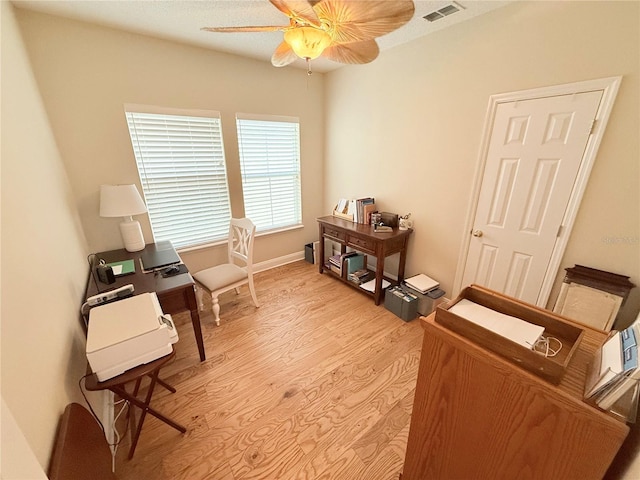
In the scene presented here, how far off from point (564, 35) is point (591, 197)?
3.57 ft

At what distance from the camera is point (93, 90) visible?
2.05 metres

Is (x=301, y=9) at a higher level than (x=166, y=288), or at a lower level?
higher

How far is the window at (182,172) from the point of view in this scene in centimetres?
238

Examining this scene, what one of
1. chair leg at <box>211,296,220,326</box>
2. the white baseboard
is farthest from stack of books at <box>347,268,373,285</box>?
chair leg at <box>211,296,220,326</box>

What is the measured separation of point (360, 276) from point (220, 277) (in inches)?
62.0

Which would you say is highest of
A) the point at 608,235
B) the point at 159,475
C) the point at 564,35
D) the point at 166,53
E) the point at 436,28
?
the point at 436,28

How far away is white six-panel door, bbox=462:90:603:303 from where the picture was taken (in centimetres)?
173

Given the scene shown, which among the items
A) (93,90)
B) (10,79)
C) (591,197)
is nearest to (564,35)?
(591,197)

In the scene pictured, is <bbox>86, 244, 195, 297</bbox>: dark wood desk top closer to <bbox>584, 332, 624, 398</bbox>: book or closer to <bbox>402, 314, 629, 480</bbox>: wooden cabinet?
<bbox>402, 314, 629, 480</bbox>: wooden cabinet

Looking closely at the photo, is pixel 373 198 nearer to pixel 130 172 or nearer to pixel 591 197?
pixel 591 197

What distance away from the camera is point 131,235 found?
89.5 inches

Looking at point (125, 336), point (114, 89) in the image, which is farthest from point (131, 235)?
point (125, 336)

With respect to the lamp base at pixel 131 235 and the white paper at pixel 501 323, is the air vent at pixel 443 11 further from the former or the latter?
the lamp base at pixel 131 235

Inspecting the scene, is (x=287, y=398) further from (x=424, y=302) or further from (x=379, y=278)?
(x=424, y=302)
